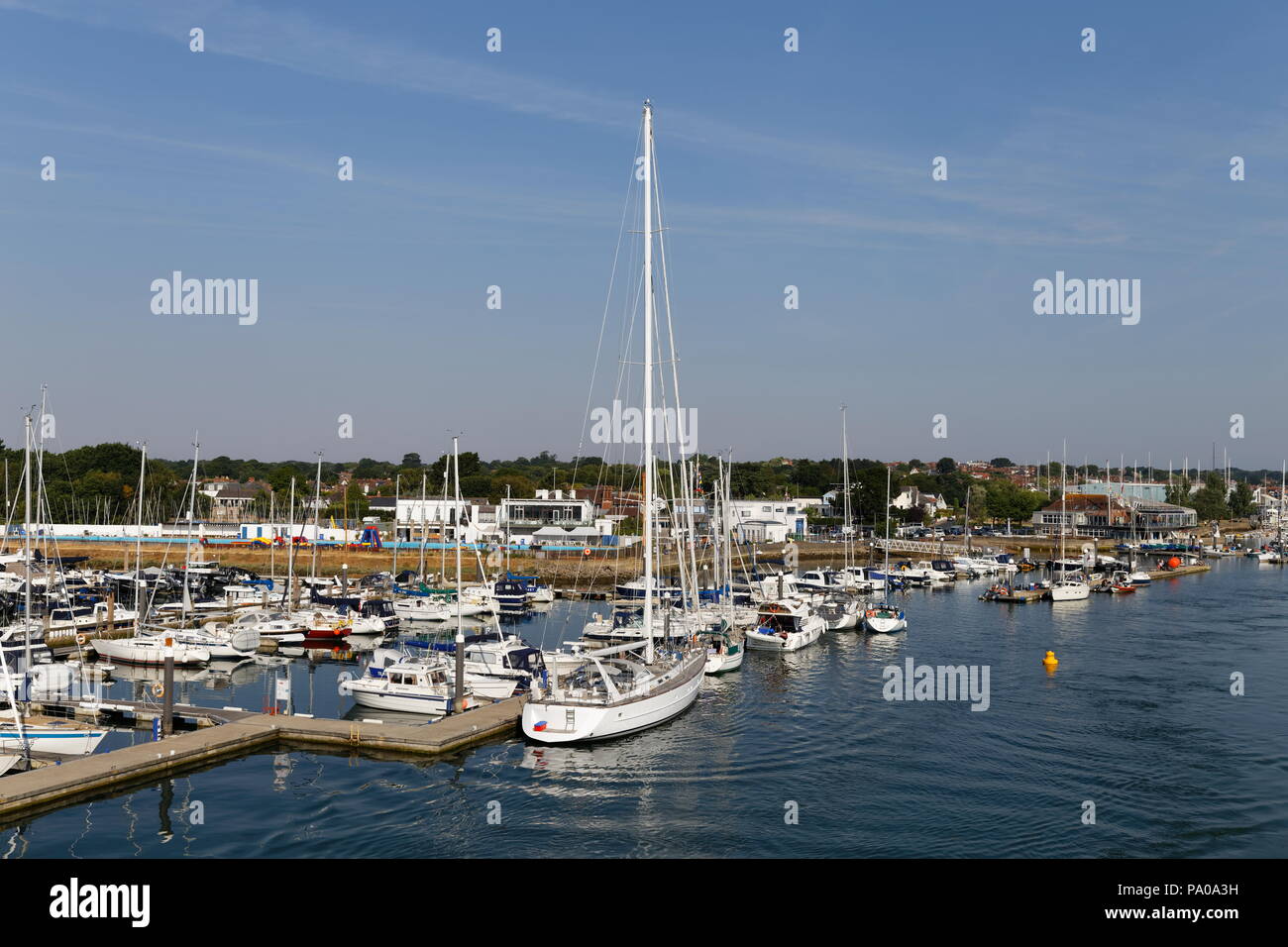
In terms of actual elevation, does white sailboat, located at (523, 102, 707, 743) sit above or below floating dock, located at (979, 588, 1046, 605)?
above

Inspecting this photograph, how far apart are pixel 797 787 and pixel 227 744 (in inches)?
652

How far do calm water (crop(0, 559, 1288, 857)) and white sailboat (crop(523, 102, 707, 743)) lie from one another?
700 mm

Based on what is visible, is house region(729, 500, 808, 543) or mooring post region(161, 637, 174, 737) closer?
mooring post region(161, 637, 174, 737)

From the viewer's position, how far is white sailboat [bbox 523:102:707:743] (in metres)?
30.8

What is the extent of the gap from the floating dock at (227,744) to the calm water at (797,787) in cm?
60

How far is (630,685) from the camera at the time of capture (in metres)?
33.1

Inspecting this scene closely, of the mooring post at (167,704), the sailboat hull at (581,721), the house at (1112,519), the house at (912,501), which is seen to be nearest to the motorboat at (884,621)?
the sailboat hull at (581,721)

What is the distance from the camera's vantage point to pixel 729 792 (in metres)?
27.4

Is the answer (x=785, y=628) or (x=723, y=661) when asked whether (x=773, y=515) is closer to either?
(x=785, y=628)

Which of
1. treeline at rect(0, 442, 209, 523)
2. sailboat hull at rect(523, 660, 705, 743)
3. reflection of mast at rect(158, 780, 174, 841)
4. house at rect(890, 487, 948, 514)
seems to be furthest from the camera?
house at rect(890, 487, 948, 514)

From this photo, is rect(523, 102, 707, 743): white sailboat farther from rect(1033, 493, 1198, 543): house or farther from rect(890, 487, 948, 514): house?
rect(890, 487, 948, 514): house

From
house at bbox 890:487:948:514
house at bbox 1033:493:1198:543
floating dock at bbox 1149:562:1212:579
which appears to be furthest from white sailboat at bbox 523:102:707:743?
house at bbox 890:487:948:514

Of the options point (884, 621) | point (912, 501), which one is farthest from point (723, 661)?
point (912, 501)
